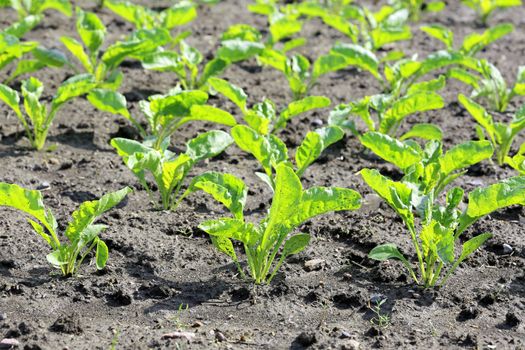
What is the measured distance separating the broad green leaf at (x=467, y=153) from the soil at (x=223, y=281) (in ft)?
1.14

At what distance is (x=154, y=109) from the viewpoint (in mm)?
4281

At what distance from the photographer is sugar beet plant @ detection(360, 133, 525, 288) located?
3244 millimetres

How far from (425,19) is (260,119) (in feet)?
11.6

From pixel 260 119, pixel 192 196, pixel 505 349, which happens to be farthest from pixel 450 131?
pixel 505 349

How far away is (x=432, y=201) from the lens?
342 centimetres

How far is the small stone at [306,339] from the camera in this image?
2990 mm

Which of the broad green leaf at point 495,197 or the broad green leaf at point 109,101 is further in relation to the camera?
the broad green leaf at point 109,101

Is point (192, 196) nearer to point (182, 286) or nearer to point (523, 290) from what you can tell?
point (182, 286)

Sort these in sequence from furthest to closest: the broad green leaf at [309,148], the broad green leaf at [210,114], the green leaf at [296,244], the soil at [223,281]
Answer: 1. the broad green leaf at [210,114]
2. the broad green leaf at [309,148]
3. the green leaf at [296,244]
4. the soil at [223,281]

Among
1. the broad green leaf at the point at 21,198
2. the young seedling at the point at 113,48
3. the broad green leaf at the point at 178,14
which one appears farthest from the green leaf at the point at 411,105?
the broad green leaf at the point at 21,198

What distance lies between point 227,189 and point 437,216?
83cm

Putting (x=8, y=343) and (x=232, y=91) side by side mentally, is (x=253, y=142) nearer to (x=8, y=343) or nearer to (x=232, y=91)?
(x=232, y=91)

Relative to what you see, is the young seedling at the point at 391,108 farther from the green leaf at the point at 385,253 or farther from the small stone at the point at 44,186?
the small stone at the point at 44,186

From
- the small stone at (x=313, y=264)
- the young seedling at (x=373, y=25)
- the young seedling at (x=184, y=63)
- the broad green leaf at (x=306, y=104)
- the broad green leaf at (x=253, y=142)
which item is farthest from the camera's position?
the young seedling at (x=373, y=25)
